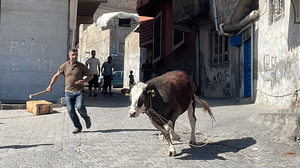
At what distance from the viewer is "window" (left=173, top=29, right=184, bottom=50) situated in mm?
21705

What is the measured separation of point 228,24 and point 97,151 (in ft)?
31.2

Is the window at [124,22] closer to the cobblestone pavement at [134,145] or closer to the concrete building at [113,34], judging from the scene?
the concrete building at [113,34]

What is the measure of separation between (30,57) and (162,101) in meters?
8.46

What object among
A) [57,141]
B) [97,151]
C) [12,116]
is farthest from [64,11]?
[97,151]

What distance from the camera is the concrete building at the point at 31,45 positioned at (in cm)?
1277

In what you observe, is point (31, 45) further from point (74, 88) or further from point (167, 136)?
point (167, 136)

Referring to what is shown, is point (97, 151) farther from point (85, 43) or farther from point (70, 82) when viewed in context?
point (85, 43)

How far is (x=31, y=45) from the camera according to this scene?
13.0 meters

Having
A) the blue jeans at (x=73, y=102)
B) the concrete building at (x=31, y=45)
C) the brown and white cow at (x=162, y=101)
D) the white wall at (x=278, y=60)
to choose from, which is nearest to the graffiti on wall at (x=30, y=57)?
the concrete building at (x=31, y=45)

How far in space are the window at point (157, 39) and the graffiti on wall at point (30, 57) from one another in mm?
13630

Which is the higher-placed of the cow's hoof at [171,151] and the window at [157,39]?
the window at [157,39]

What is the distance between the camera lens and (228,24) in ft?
46.9

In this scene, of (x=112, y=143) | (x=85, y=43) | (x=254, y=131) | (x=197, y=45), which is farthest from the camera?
(x=85, y=43)

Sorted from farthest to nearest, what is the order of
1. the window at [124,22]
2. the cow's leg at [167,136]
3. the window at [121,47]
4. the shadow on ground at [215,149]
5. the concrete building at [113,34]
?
the window at [124,22], the window at [121,47], the concrete building at [113,34], the shadow on ground at [215,149], the cow's leg at [167,136]
